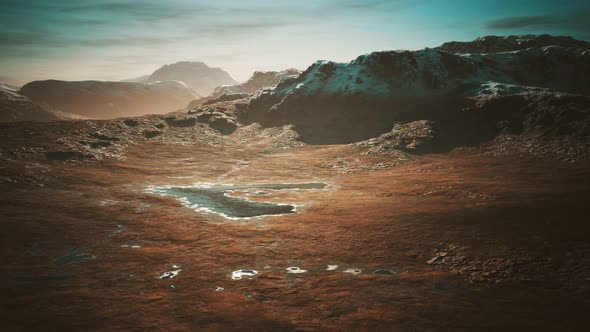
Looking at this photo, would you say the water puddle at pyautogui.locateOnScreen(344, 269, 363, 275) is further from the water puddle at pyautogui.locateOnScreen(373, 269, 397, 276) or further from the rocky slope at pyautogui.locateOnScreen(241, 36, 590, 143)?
the rocky slope at pyautogui.locateOnScreen(241, 36, 590, 143)

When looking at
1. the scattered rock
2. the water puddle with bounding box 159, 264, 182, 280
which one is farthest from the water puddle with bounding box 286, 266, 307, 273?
the scattered rock

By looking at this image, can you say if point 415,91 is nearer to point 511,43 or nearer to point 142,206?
point 511,43

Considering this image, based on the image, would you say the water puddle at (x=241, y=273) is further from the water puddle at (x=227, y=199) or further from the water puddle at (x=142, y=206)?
the water puddle at (x=142, y=206)

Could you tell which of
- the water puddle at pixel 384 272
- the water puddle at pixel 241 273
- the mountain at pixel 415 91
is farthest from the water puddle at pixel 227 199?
the mountain at pixel 415 91

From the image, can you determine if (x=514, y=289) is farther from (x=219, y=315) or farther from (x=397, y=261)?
(x=219, y=315)

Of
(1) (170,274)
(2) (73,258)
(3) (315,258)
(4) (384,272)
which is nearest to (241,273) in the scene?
(1) (170,274)

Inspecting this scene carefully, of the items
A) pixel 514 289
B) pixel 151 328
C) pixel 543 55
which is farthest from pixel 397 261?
pixel 543 55
